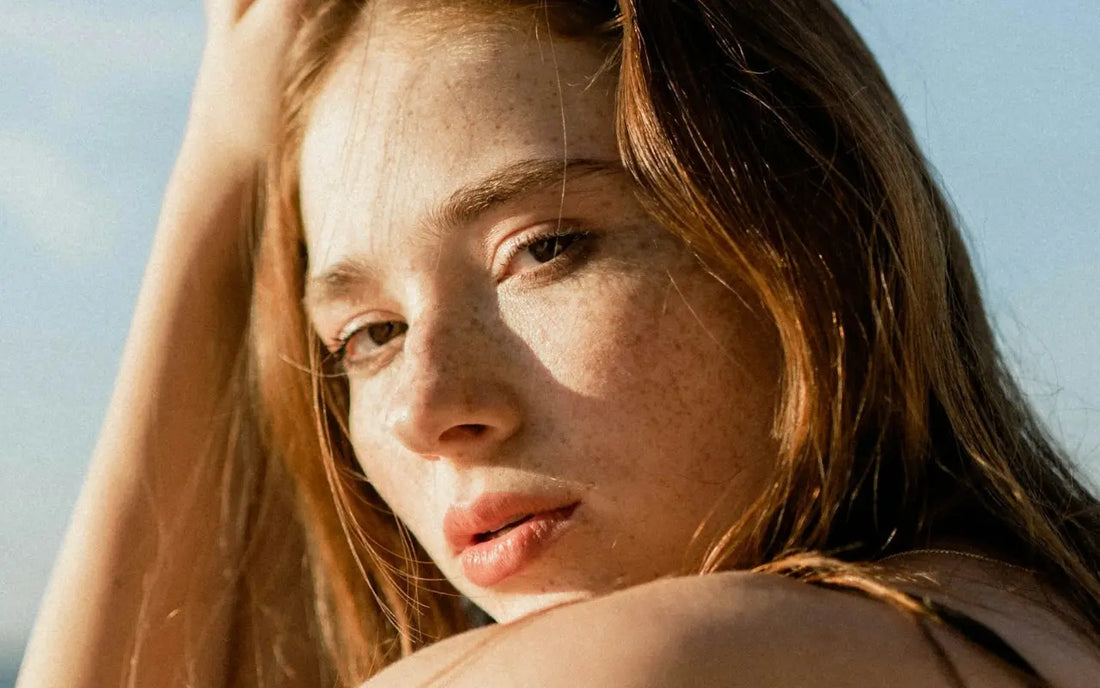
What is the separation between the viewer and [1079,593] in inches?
62.1

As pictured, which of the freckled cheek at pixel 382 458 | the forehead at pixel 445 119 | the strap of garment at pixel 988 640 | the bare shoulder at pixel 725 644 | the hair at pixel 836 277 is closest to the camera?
the bare shoulder at pixel 725 644

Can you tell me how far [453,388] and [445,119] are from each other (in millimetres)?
379

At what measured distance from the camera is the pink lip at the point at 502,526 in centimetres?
168

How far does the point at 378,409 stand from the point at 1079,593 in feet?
3.25

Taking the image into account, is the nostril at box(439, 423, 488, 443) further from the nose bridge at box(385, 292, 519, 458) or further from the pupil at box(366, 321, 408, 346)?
the pupil at box(366, 321, 408, 346)

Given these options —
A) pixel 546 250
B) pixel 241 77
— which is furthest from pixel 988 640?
pixel 241 77

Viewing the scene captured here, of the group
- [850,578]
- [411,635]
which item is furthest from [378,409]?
[850,578]

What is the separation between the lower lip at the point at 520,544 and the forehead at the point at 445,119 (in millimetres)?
425

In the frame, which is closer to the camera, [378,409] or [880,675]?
[880,675]

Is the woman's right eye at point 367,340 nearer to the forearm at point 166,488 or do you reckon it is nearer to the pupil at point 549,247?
the pupil at point 549,247

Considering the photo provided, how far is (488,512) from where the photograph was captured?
171cm

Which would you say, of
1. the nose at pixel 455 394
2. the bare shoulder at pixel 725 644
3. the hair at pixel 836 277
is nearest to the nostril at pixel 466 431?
the nose at pixel 455 394

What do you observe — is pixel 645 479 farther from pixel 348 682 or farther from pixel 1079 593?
pixel 348 682

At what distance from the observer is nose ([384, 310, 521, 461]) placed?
5.43 ft
